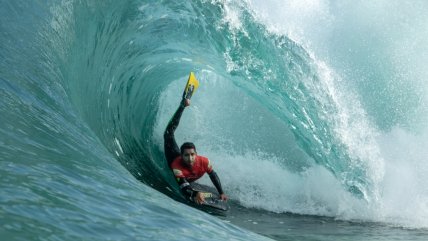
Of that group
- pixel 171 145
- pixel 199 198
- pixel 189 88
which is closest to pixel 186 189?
pixel 199 198

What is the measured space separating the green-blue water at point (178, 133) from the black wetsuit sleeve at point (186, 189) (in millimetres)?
473

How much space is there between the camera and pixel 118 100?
11047mm

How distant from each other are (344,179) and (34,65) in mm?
6180

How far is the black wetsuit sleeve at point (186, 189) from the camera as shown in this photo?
24.8ft

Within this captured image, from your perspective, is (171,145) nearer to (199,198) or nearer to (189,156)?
(189,156)

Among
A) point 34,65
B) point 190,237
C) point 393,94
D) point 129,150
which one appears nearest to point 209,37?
point 129,150

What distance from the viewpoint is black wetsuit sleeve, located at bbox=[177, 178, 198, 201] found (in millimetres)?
7566

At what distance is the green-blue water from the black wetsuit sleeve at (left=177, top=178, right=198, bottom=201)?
1.55 feet

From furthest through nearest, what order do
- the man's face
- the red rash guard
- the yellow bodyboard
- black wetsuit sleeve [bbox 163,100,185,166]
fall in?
the yellow bodyboard < black wetsuit sleeve [bbox 163,100,185,166] < the red rash guard < the man's face

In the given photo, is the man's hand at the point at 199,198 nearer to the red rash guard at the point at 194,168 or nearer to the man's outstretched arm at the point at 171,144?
the red rash guard at the point at 194,168

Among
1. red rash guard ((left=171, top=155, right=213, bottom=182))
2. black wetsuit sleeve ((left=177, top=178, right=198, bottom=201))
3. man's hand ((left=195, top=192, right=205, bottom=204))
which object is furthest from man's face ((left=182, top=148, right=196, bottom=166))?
man's hand ((left=195, top=192, right=205, bottom=204))

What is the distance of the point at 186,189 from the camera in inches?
302

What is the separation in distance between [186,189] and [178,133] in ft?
20.8

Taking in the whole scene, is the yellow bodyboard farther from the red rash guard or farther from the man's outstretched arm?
the red rash guard
